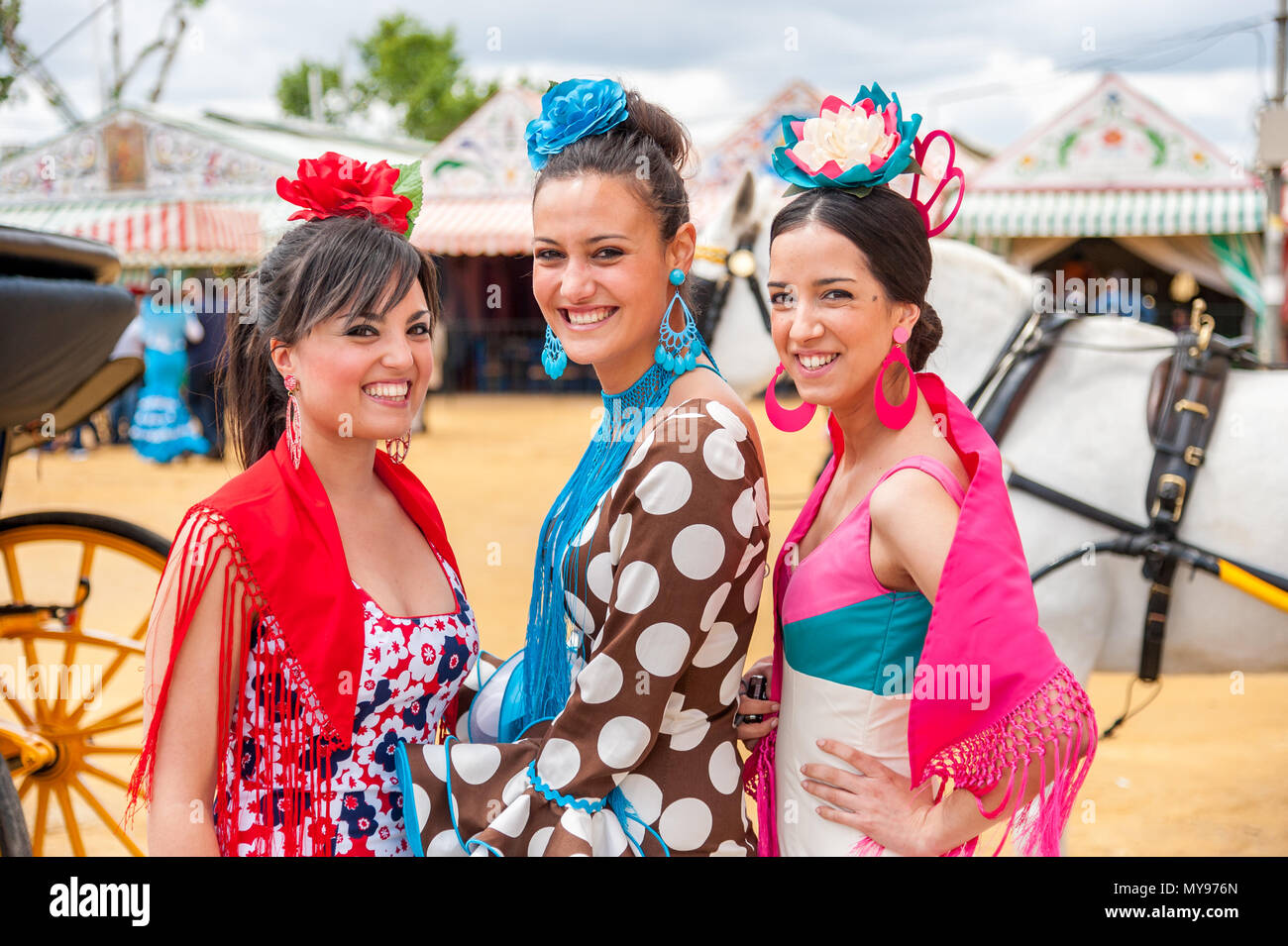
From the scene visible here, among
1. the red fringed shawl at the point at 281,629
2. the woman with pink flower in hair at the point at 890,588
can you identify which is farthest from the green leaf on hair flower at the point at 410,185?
the woman with pink flower in hair at the point at 890,588

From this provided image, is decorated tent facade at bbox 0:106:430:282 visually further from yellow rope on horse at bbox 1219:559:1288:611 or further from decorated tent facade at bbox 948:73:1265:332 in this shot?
yellow rope on horse at bbox 1219:559:1288:611

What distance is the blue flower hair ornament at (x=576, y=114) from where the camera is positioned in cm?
160

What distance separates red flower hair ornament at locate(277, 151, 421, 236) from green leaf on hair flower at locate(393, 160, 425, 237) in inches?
0.7

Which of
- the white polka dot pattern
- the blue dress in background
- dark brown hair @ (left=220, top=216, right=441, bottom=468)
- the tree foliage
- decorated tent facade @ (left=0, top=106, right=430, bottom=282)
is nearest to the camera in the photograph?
the white polka dot pattern

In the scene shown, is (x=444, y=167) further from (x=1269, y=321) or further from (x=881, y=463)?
(x=881, y=463)

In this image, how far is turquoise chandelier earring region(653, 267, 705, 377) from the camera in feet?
5.25

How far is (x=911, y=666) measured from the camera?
5.03 feet

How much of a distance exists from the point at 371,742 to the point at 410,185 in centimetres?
91

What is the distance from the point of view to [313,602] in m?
1.57

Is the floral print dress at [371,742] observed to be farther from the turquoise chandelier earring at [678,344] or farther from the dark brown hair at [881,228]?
the dark brown hair at [881,228]

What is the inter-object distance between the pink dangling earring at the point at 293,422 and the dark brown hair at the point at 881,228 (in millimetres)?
795

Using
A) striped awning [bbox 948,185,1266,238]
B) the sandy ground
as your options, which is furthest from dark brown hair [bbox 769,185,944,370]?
striped awning [bbox 948,185,1266,238]

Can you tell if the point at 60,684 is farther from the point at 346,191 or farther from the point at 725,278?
the point at 725,278
